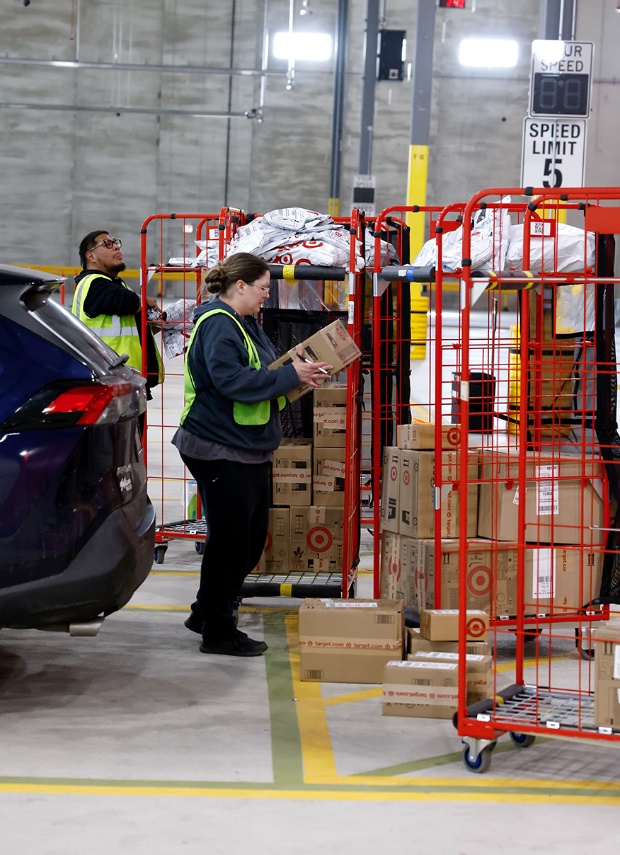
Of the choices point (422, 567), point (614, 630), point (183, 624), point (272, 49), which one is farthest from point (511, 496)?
point (272, 49)

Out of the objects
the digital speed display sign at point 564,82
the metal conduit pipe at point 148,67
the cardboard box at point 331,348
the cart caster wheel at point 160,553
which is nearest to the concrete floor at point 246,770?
the cardboard box at point 331,348

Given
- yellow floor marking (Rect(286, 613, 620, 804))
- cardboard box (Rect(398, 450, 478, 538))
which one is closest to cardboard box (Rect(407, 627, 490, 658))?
cardboard box (Rect(398, 450, 478, 538))

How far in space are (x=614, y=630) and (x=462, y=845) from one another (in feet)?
3.23

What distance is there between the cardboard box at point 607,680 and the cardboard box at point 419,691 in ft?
2.79

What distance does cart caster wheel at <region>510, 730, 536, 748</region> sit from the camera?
4547 millimetres

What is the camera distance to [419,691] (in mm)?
4918

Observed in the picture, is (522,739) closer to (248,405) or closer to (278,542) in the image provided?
(248,405)

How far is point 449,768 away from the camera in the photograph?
435 cm

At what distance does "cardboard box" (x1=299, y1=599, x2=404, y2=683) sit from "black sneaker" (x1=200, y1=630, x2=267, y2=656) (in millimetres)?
425

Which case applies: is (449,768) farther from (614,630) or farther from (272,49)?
(272,49)

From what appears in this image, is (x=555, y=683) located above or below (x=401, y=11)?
below

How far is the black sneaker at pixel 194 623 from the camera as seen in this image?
19.4ft

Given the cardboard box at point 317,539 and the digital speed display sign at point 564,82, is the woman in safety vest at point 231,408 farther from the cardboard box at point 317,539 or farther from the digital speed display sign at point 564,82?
the digital speed display sign at point 564,82

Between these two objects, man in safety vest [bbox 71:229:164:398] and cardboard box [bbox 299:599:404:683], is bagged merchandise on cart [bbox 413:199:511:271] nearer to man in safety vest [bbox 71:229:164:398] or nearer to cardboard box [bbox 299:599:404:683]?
cardboard box [bbox 299:599:404:683]
